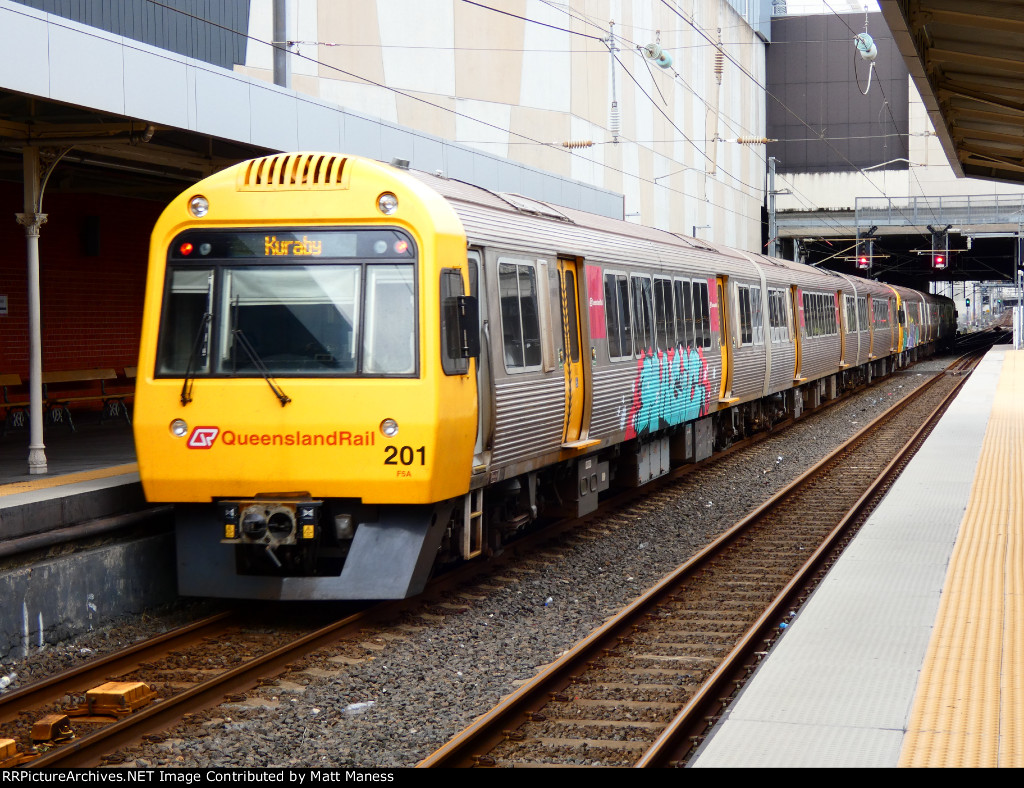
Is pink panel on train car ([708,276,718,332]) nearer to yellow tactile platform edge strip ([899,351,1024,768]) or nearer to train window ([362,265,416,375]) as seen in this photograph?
yellow tactile platform edge strip ([899,351,1024,768])

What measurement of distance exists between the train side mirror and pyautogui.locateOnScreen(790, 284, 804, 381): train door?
1494 centimetres

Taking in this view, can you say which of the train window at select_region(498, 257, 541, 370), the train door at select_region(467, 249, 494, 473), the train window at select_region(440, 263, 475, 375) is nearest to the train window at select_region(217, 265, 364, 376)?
the train window at select_region(440, 263, 475, 375)

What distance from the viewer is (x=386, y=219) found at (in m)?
7.93

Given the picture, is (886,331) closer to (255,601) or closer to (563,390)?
(563,390)

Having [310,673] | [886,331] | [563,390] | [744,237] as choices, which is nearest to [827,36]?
[744,237]

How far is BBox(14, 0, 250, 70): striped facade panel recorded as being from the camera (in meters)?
16.0

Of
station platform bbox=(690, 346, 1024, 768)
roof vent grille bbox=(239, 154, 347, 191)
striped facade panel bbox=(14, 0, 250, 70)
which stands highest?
striped facade panel bbox=(14, 0, 250, 70)

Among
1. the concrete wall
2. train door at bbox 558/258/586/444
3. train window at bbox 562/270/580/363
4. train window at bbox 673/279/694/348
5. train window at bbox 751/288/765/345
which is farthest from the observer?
train window at bbox 751/288/765/345

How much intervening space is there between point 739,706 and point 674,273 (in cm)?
922

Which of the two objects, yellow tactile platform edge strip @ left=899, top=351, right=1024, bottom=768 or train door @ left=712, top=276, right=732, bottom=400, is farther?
train door @ left=712, top=276, right=732, bottom=400

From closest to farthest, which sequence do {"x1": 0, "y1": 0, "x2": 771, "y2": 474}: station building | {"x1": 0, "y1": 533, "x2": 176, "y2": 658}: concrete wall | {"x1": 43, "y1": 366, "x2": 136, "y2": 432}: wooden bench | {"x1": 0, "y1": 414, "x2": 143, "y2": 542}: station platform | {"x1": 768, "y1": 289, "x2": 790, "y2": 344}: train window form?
1. {"x1": 0, "y1": 533, "x2": 176, "y2": 658}: concrete wall
2. {"x1": 0, "y1": 414, "x2": 143, "y2": 542}: station platform
3. {"x1": 0, "y1": 0, "x2": 771, "y2": 474}: station building
4. {"x1": 43, "y1": 366, "x2": 136, "y2": 432}: wooden bench
5. {"x1": 768, "y1": 289, "x2": 790, "y2": 344}: train window

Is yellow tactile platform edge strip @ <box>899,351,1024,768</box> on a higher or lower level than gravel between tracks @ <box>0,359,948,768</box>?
higher

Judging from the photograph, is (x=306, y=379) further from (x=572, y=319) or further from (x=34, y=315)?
(x=572, y=319)

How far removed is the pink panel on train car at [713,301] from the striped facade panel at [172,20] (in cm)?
672
